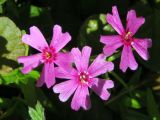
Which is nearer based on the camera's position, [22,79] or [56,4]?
[22,79]

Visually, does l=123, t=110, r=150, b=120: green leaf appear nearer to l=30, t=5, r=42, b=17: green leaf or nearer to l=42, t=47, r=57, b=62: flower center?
l=42, t=47, r=57, b=62: flower center

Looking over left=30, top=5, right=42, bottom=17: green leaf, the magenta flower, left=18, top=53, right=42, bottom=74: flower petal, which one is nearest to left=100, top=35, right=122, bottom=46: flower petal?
the magenta flower

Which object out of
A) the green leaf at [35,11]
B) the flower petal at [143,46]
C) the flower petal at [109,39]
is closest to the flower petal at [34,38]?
the flower petal at [109,39]

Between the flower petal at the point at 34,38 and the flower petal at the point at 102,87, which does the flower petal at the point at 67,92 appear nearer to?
the flower petal at the point at 102,87

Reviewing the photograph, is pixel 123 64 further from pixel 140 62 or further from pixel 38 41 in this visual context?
pixel 140 62

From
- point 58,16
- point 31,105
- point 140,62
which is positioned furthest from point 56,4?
point 31,105

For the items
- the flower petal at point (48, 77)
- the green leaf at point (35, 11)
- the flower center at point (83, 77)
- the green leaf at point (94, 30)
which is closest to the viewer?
the flower petal at point (48, 77)

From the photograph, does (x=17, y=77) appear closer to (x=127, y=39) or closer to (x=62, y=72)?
(x=62, y=72)
